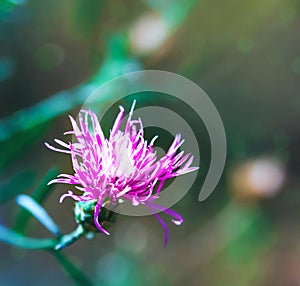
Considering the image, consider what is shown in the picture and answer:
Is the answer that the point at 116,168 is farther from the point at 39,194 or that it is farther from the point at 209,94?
the point at 209,94

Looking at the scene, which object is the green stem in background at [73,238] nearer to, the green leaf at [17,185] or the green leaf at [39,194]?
the green leaf at [39,194]

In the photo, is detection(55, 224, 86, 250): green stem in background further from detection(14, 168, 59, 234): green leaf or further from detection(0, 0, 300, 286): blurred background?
detection(0, 0, 300, 286): blurred background

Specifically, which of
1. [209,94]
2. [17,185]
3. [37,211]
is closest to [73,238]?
[37,211]

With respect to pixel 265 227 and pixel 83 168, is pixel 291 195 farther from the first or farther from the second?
pixel 83 168

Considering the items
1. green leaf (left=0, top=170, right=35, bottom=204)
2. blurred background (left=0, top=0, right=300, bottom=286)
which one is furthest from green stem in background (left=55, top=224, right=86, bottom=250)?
blurred background (left=0, top=0, right=300, bottom=286)

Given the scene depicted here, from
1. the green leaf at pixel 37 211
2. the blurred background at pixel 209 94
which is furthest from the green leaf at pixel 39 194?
the blurred background at pixel 209 94

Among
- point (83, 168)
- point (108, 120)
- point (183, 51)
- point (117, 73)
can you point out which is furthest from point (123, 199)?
point (183, 51)
